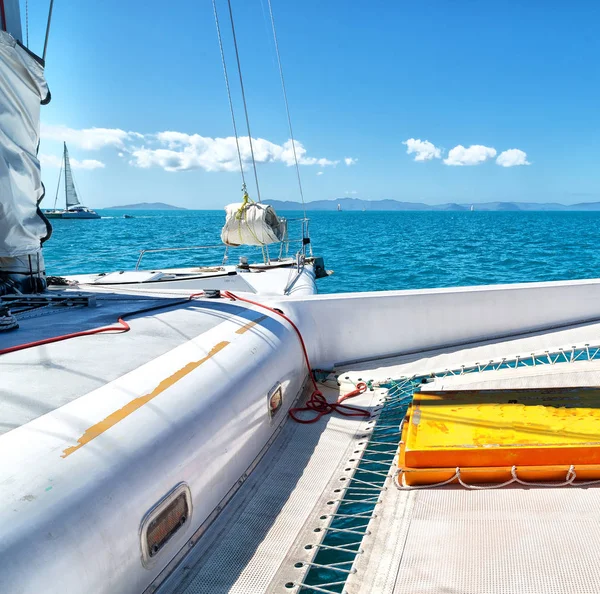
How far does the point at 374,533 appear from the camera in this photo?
2428 millimetres

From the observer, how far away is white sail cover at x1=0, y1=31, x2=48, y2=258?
12.5 feet

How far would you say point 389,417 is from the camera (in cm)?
371

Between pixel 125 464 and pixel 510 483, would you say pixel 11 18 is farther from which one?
pixel 510 483

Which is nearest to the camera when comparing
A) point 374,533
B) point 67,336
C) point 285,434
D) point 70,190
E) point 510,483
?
point 374,533

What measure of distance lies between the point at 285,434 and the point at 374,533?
1.11m

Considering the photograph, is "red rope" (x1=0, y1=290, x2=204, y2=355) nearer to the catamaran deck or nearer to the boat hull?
the boat hull

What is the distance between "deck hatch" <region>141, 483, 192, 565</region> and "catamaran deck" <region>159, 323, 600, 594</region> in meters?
0.15

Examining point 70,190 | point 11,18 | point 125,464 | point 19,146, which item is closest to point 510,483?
point 125,464

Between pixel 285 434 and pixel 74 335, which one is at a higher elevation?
pixel 74 335

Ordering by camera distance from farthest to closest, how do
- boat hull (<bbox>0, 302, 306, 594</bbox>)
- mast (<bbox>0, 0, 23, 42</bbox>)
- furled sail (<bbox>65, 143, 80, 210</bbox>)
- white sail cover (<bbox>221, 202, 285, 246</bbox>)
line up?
furled sail (<bbox>65, 143, 80, 210</bbox>), white sail cover (<bbox>221, 202, 285, 246</bbox>), mast (<bbox>0, 0, 23, 42</bbox>), boat hull (<bbox>0, 302, 306, 594</bbox>)

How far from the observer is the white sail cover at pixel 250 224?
28.4ft

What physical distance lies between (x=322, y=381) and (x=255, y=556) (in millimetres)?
2121

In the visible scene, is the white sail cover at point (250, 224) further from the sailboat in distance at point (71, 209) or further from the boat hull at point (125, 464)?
the sailboat in distance at point (71, 209)

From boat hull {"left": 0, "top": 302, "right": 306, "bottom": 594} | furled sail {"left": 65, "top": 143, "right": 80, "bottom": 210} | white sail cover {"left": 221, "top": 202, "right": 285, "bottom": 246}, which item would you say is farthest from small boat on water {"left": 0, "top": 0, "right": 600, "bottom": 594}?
furled sail {"left": 65, "top": 143, "right": 80, "bottom": 210}
